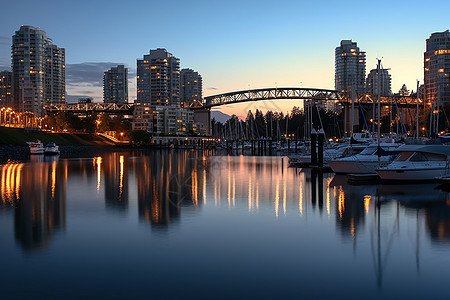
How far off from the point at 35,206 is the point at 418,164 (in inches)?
1058

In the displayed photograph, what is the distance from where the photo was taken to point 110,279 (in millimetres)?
13375

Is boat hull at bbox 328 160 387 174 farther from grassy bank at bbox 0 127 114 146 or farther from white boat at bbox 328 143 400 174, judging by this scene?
grassy bank at bbox 0 127 114 146

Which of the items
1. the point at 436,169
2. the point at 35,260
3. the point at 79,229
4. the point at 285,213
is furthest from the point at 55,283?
the point at 436,169

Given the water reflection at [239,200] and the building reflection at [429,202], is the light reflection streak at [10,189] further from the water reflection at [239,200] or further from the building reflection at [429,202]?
the building reflection at [429,202]

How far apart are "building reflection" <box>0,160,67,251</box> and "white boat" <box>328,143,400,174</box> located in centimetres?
2470

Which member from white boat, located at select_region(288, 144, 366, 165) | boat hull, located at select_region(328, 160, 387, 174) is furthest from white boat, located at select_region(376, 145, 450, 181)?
white boat, located at select_region(288, 144, 366, 165)

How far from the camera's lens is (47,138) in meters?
149

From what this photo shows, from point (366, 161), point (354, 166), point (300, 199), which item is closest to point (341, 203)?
point (300, 199)

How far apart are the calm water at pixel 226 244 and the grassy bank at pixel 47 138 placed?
9927cm

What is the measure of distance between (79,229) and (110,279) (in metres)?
7.74

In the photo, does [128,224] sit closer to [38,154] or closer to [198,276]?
[198,276]

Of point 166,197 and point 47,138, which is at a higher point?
point 47,138

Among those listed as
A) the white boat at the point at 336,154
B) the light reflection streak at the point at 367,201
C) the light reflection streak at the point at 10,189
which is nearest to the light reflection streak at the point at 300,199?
the light reflection streak at the point at 367,201

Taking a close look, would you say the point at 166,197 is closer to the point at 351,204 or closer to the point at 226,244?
the point at 351,204
